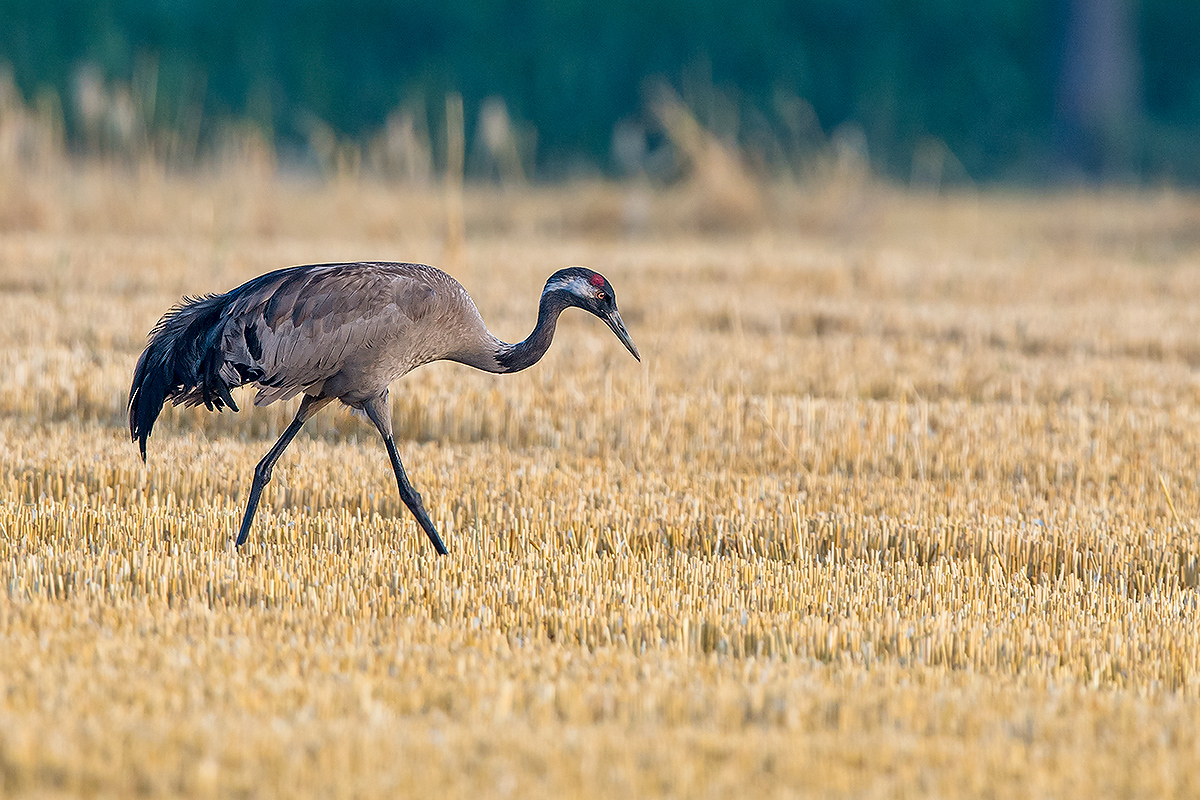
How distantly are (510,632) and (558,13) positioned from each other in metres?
27.2

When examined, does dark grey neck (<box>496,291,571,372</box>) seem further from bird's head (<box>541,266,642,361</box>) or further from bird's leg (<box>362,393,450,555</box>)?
bird's leg (<box>362,393,450,555</box>)

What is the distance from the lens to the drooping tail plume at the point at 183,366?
6102 mm

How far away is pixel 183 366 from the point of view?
614 cm

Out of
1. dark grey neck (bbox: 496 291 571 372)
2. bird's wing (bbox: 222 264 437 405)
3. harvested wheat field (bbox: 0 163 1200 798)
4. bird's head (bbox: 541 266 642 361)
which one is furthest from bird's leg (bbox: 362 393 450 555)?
bird's head (bbox: 541 266 642 361)

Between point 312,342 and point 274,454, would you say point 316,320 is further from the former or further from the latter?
point 274,454

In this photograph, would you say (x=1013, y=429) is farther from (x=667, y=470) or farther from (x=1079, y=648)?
(x=1079, y=648)

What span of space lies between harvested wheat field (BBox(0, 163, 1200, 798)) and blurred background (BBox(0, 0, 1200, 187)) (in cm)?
1412

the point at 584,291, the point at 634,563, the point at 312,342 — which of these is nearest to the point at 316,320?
the point at 312,342

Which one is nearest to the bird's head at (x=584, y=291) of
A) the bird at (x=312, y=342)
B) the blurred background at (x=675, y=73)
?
the bird at (x=312, y=342)

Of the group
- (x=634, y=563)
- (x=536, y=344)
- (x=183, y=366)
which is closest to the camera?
(x=634, y=563)

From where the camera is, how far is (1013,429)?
8430 millimetres

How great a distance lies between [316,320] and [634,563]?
164 cm

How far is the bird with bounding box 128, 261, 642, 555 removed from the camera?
6.00m

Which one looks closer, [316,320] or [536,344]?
[316,320]
